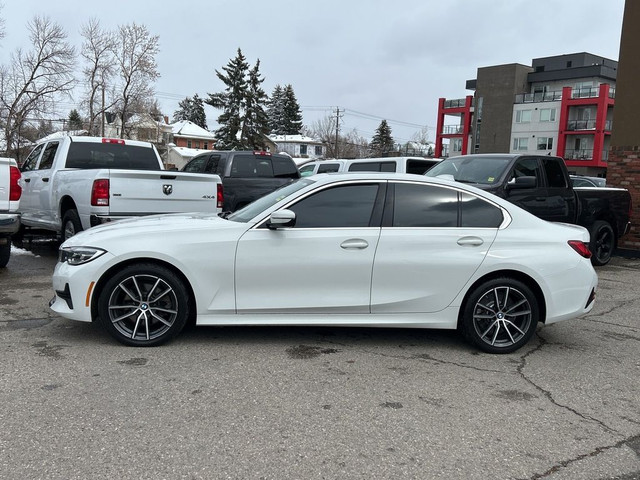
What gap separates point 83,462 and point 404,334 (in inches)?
133

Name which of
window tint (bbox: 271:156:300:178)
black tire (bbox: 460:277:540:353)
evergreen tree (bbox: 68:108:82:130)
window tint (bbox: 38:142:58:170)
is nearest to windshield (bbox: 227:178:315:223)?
black tire (bbox: 460:277:540:353)

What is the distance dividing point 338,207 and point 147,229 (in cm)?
167

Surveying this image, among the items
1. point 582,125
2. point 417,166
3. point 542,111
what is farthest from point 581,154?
point 417,166

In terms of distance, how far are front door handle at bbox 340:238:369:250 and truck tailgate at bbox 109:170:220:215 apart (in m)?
4.12

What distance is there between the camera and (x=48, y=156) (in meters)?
9.83

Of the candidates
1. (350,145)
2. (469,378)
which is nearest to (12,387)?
(469,378)

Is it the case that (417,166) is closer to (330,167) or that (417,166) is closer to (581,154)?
(330,167)

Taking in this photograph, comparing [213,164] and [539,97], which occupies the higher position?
[539,97]

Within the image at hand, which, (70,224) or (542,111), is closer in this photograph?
(70,224)

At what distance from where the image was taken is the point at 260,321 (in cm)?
489

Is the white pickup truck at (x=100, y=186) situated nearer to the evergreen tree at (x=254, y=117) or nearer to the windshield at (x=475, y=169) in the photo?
the windshield at (x=475, y=169)

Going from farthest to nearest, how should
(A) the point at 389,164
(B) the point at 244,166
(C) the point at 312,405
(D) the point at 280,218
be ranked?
(A) the point at 389,164 → (B) the point at 244,166 → (D) the point at 280,218 → (C) the point at 312,405

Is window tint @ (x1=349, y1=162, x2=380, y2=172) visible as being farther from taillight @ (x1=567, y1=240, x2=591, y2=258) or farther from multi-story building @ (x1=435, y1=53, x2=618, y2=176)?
multi-story building @ (x1=435, y1=53, x2=618, y2=176)

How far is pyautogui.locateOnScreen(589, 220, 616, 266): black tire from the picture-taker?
10.8 m
